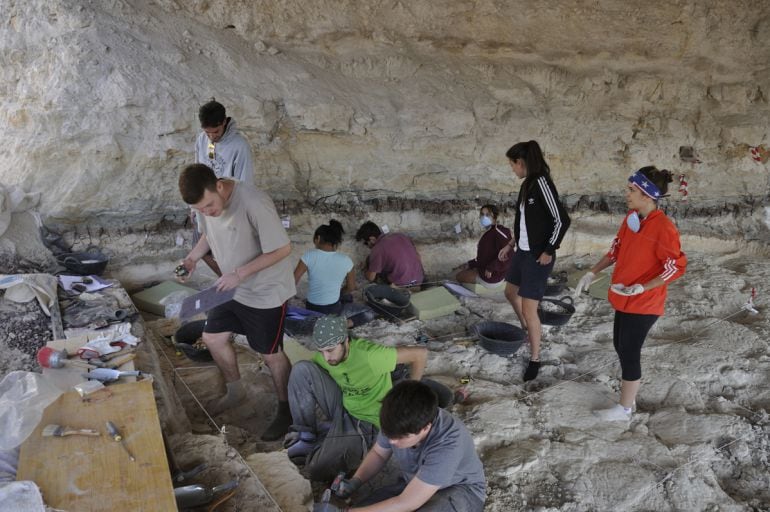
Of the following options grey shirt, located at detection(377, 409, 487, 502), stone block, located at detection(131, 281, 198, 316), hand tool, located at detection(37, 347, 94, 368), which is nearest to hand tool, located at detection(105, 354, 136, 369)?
hand tool, located at detection(37, 347, 94, 368)

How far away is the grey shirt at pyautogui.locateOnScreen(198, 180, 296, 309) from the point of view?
2.98 metres

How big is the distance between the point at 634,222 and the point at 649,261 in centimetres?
23

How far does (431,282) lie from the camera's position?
19.6ft

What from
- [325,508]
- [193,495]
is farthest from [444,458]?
[193,495]

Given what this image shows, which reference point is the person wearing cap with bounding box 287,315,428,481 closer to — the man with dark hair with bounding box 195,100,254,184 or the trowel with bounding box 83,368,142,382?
A: the trowel with bounding box 83,368,142,382

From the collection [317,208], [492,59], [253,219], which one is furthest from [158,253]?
[492,59]

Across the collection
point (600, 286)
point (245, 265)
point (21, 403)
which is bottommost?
point (600, 286)

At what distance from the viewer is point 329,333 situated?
9.29 ft

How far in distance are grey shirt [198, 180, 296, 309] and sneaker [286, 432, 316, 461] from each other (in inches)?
30.5

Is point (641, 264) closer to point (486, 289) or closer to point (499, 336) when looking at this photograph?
point (499, 336)

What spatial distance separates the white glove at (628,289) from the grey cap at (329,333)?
1532mm

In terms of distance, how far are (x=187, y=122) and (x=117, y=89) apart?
59 cm

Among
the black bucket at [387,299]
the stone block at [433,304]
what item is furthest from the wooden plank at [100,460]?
the stone block at [433,304]

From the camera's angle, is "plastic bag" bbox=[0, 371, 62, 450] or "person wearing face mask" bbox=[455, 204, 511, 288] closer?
"plastic bag" bbox=[0, 371, 62, 450]
